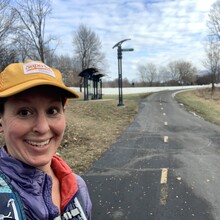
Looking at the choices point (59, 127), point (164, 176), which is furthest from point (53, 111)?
point (164, 176)

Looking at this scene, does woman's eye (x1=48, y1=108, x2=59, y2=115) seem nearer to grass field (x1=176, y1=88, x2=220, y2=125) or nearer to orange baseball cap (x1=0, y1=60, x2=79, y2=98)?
orange baseball cap (x1=0, y1=60, x2=79, y2=98)

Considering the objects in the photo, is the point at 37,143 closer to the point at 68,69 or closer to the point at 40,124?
the point at 40,124

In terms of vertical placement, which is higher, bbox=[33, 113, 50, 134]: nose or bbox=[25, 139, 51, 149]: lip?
bbox=[33, 113, 50, 134]: nose

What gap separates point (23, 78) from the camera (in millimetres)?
1393

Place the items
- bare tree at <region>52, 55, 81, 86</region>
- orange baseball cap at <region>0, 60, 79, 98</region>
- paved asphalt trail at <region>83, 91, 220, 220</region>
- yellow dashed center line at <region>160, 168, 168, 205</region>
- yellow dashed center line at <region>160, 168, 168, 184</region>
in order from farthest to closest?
bare tree at <region>52, 55, 81, 86</region> < yellow dashed center line at <region>160, 168, 168, 184</region> < yellow dashed center line at <region>160, 168, 168, 205</region> < paved asphalt trail at <region>83, 91, 220, 220</region> < orange baseball cap at <region>0, 60, 79, 98</region>

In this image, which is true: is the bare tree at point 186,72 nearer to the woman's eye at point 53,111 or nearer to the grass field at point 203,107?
the grass field at point 203,107

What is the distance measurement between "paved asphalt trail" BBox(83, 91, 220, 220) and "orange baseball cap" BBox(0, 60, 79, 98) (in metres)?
3.34

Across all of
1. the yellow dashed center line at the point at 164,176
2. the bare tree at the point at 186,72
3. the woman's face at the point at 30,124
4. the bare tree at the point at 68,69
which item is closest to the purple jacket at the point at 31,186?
the woman's face at the point at 30,124

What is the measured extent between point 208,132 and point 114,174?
683cm

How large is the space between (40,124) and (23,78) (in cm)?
25

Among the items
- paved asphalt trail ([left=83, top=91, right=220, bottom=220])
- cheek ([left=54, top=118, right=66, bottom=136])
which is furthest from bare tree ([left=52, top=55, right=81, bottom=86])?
cheek ([left=54, top=118, right=66, bottom=136])

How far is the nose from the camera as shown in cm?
147

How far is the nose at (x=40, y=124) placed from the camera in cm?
147

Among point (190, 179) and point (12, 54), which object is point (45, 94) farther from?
point (12, 54)
